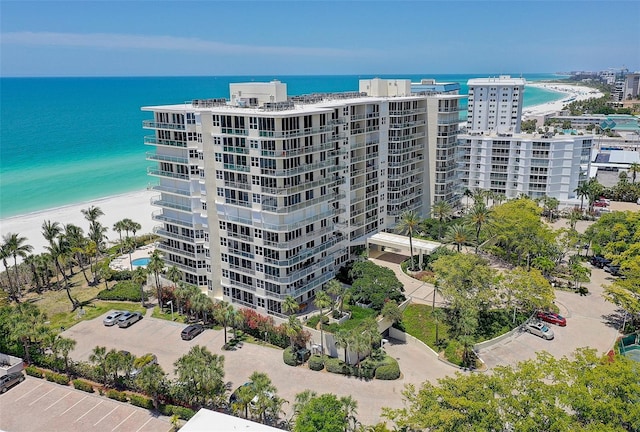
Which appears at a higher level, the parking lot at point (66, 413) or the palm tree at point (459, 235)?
the palm tree at point (459, 235)

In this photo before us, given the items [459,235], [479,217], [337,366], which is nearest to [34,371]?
[337,366]

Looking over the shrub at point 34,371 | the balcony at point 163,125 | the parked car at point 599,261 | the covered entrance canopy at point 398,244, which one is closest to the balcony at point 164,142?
the balcony at point 163,125

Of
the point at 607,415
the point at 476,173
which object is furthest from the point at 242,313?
the point at 476,173

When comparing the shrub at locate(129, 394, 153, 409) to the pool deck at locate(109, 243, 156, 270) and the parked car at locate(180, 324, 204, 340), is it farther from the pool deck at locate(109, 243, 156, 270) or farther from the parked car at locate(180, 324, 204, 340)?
the pool deck at locate(109, 243, 156, 270)

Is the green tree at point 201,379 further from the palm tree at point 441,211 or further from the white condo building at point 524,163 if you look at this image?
the white condo building at point 524,163

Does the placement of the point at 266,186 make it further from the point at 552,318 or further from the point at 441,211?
the point at 552,318

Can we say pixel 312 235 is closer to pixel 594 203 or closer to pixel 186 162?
pixel 186 162

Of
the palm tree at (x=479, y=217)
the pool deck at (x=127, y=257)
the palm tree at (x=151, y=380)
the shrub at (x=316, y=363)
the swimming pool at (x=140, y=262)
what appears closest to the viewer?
the palm tree at (x=151, y=380)

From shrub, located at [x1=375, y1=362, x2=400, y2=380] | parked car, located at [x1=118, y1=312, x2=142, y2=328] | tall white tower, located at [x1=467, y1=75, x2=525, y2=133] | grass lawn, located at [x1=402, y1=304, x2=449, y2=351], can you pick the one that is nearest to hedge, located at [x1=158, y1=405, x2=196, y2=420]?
shrub, located at [x1=375, y1=362, x2=400, y2=380]
